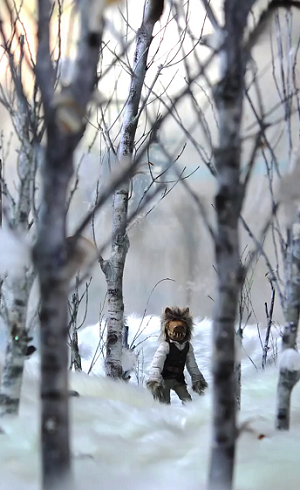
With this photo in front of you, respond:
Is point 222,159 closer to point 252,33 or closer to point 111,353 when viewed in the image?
point 252,33

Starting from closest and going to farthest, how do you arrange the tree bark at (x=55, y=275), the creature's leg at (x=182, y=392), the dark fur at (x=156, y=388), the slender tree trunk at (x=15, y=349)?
the tree bark at (x=55, y=275) → the slender tree trunk at (x=15, y=349) → the dark fur at (x=156, y=388) → the creature's leg at (x=182, y=392)

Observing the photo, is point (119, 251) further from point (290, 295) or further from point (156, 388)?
point (290, 295)

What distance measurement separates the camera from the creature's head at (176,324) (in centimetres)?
173

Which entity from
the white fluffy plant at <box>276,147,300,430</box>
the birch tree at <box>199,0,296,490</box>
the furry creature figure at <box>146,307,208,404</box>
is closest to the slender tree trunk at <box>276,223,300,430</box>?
the white fluffy plant at <box>276,147,300,430</box>

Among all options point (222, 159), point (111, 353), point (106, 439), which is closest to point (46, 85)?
point (222, 159)

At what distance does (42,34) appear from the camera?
55 centimetres

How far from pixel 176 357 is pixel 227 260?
120cm

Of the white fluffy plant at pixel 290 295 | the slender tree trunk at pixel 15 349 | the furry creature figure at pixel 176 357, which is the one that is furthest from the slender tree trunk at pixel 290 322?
the furry creature figure at pixel 176 357

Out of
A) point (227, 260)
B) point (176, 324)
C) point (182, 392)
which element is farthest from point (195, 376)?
point (227, 260)

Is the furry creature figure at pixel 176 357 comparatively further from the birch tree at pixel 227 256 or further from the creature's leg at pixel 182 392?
the birch tree at pixel 227 256

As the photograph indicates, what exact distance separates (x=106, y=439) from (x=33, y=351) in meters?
0.18

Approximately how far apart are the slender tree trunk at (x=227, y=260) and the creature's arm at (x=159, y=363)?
3.38ft

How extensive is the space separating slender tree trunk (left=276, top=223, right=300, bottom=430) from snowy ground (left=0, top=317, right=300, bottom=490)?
0.11 ft

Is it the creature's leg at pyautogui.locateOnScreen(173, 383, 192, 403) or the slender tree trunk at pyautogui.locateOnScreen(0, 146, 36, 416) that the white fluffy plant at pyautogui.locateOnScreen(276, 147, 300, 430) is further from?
the creature's leg at pyautogui.locateOnScreen(173, 383, 192, 403)
